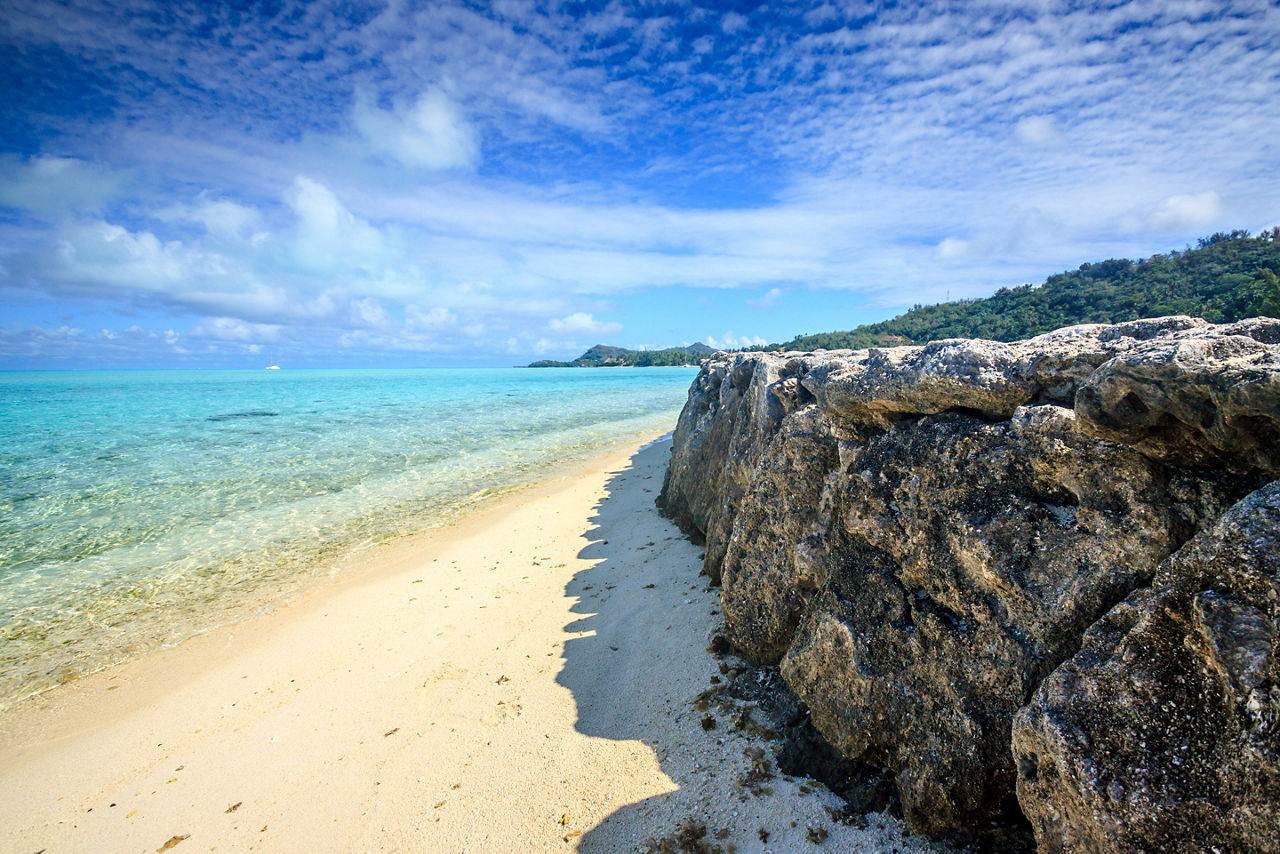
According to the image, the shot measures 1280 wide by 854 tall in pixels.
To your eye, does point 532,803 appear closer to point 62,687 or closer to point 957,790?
point 957,790

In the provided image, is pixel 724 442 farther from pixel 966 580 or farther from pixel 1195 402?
pixel 1195 402

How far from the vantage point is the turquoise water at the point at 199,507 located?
945cm

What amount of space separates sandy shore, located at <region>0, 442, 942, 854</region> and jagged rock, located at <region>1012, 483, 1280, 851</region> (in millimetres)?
1425

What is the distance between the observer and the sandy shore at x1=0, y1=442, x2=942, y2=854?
432 cm

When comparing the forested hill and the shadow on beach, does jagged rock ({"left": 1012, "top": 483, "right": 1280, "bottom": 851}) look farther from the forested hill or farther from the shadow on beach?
the forested hill

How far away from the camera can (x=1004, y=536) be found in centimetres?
341

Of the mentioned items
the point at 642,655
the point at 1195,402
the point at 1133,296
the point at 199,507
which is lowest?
the point at 199,507

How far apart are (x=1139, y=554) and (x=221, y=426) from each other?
43028 millimetres

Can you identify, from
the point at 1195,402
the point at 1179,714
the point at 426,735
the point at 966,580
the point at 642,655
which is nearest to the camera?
the point at 1179,714

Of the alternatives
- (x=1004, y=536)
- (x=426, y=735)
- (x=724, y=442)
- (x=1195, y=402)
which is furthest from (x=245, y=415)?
(x=1195, y=402)

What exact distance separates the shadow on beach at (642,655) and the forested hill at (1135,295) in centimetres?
2610

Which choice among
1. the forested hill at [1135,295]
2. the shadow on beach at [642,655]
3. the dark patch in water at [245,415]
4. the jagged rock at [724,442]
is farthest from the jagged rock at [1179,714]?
the dark patch in water at [245,415]

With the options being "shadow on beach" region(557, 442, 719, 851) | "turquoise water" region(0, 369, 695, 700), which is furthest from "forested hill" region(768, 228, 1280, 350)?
"shadow on beach" region(557, 442, 719, 851)

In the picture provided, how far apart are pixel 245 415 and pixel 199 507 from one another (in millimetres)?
31428
